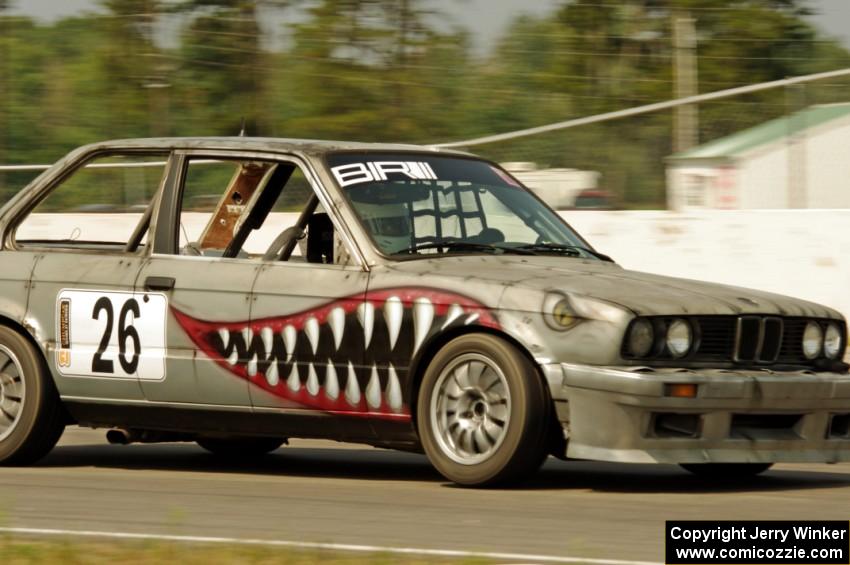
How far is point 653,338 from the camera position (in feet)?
24.2

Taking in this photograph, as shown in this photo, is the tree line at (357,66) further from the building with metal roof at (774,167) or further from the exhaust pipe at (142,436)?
the exhaust pipe at (142,436)

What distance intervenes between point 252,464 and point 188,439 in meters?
0.62

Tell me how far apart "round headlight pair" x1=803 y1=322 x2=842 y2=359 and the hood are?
0.20ft

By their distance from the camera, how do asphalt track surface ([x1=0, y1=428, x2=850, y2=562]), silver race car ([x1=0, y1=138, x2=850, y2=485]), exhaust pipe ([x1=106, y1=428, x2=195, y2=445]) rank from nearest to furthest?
asphalt track surface ([x1=0, y1=428, x2=850, y2=562]), silver race car ([x1=0, y1=138, x2=850, y2=485]), exhaust pipe ([x1=106, y1=428, x2=195, y2=445])

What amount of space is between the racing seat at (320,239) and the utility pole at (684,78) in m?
8.79

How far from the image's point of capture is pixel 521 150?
17.5m

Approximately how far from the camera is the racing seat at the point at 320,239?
832cm

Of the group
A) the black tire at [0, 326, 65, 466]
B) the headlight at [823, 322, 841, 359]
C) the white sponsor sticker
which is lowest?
the black tire at [0, 326, 65, 466]

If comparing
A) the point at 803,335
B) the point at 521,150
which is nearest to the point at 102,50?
the point at 521,150

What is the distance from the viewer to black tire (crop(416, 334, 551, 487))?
7.33 meters

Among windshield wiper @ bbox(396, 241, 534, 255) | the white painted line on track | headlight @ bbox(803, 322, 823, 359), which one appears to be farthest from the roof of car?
the white painted line on track

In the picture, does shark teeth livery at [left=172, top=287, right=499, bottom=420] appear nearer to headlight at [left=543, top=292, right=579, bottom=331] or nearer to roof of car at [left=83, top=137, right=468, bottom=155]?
headlight at [left=543, top=292, right=579, bottom=331]

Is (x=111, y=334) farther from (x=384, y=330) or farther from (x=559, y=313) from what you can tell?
(x=559, y=313)

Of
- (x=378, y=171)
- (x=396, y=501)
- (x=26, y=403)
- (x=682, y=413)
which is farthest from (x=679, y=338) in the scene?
(x=26, y=403)
